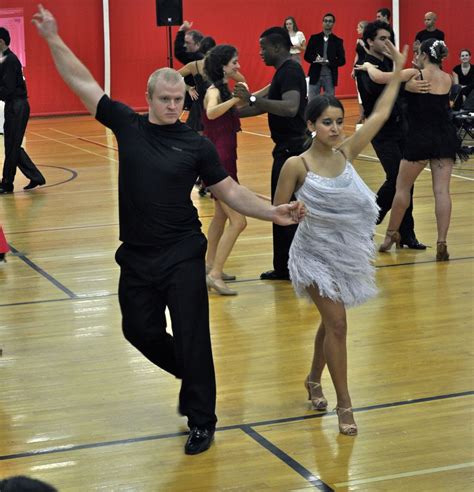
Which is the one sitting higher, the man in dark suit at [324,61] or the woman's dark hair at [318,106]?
the woman's dark hair at [318,106]

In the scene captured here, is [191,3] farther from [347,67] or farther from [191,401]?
[191,401]

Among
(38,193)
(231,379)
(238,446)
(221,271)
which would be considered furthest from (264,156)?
(238,446)

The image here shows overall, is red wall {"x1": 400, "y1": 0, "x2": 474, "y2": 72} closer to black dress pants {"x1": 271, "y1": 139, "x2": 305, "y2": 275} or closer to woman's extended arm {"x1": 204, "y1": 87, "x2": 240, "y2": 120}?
black dress pants {"x1": 271, "y1": 139, "x2": 305, "y2": 275}

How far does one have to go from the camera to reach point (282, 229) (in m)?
7.87

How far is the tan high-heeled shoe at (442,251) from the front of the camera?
8312 millimetres

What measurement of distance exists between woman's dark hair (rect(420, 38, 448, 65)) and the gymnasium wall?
1512cm

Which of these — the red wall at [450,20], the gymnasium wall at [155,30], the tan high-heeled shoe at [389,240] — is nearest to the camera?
the tan high-heeled shoe at [389,240]

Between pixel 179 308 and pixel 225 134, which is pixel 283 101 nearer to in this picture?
pixel 225 134

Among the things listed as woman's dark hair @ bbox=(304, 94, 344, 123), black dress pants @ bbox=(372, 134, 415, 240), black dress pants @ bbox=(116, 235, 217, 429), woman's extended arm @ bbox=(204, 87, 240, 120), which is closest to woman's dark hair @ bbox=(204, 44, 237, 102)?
woman's extended arm @ bbox=(204, 87, 240, 120)

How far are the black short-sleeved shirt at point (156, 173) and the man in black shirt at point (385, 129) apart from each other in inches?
153

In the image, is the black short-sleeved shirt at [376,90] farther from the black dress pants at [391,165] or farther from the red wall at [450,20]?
the red wall at [450,20]

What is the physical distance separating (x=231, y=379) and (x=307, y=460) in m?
1.22

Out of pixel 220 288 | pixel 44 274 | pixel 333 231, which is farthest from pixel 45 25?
pixel 44 274

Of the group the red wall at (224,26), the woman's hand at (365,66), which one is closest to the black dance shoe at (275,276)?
the woman's hand at (365,66)
